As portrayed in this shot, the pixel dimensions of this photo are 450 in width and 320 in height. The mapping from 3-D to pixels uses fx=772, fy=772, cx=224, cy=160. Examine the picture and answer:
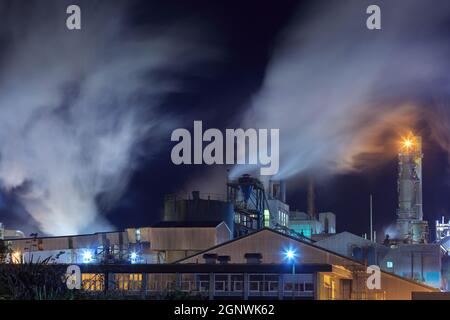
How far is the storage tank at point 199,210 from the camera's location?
256ft

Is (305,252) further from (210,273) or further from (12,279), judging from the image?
(12,279)

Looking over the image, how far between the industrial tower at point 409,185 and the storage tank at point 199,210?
1092 inches

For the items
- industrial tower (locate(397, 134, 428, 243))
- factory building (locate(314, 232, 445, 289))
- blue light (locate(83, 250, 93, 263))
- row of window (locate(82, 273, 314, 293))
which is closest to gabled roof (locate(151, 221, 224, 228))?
blue light (locate(83, 250, 93, 263))

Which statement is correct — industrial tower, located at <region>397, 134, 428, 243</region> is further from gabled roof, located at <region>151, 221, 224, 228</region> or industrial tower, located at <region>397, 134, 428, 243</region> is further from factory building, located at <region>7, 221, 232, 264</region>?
gabled roof, located at <region>151, 221, 224, 228</region>

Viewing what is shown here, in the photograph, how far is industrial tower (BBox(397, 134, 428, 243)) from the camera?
317 ft

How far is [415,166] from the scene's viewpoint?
320 feet

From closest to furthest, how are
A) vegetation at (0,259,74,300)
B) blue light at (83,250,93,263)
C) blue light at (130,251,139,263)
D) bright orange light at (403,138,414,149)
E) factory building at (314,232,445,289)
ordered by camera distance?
vegetation at (0,259,74,300), blue light at (83,250,93,263), blue light at (130,251,139,263), factory building at (314,232,445,289), bright orange light at (403,138,414,149)

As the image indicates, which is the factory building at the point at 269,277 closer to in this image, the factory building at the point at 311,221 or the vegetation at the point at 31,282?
the vegetation at the point at 31,282

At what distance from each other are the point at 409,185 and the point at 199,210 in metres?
31.4

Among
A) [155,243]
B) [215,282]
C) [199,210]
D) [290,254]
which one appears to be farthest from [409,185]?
[215,282]

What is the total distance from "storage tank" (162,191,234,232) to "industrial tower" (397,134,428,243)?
2773 cm

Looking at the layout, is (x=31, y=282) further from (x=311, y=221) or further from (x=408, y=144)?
(x=311, y=221)
